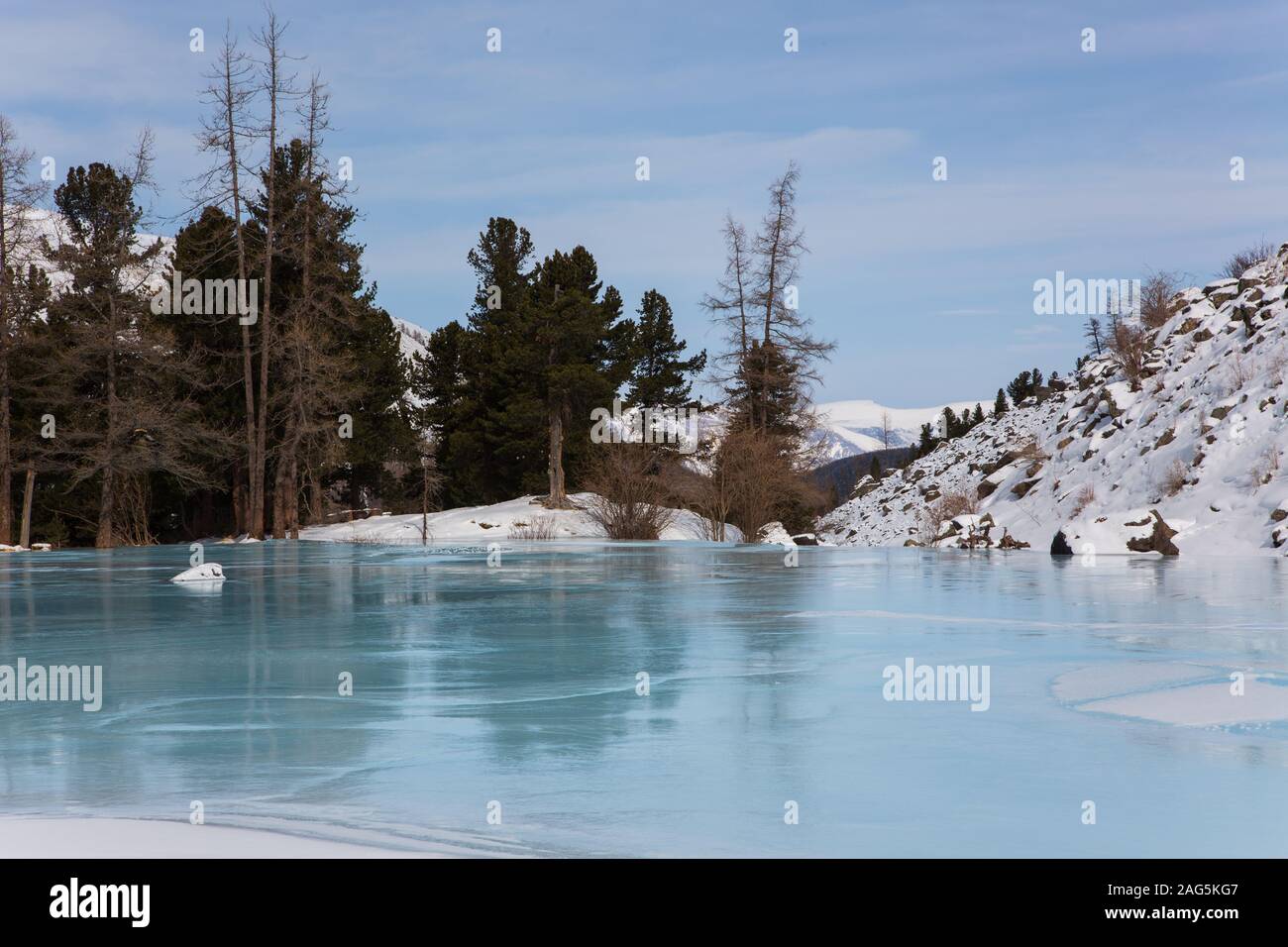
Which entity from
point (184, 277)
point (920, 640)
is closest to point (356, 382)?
point (184, 277)

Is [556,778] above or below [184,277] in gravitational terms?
below

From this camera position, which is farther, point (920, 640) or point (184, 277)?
point (184, 277)

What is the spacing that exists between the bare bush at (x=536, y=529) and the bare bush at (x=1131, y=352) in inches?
609

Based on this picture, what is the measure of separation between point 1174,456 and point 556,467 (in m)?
18.5

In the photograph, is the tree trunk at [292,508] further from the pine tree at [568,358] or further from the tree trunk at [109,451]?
the pine tree at [568,358]

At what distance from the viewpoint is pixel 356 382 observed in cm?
3562

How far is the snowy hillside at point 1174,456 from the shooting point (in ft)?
62.8

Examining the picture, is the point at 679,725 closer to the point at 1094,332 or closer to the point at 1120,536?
the point at 1120,536

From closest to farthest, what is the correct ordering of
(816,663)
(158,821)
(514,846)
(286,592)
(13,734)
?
(514,846) → (158,821) → (13,734) → (816,663) → (286,592)

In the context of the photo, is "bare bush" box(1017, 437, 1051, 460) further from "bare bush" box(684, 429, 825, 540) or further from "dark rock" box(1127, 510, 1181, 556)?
"dark rock" box(1127, 510, 1181, 556)

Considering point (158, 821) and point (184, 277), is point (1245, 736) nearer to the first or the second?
point (158, 821)

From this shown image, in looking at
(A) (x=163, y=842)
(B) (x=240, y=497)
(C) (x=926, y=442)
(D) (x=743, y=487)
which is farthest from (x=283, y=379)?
(C) (x=926, y=442)
